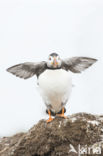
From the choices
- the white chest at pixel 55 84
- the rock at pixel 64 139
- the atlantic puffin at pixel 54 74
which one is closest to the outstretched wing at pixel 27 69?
the atlantic puffin at pixel 54 74

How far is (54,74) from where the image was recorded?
11.4 meters

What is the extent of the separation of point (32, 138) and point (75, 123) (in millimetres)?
1640

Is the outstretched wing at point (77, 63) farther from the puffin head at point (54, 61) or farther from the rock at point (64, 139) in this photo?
the rock at point (64, 139)

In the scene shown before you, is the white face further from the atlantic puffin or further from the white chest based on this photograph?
the white chest

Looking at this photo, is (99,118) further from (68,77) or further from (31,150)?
(31,150)

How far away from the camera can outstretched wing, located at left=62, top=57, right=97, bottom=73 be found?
12356mm

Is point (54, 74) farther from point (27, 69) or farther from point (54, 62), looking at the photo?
point (27, 69)

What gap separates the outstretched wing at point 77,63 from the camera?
40.5 ft

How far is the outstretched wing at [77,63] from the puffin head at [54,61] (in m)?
0.74

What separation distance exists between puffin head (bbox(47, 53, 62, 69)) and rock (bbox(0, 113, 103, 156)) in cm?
199

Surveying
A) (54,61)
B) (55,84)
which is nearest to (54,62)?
(54,61)

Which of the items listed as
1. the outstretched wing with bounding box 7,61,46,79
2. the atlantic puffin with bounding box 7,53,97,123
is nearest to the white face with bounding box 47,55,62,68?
the atlantic puffin with bounding box 7,53,97,123

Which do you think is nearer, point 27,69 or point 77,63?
point 27,69

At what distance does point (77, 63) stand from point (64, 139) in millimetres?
3588
